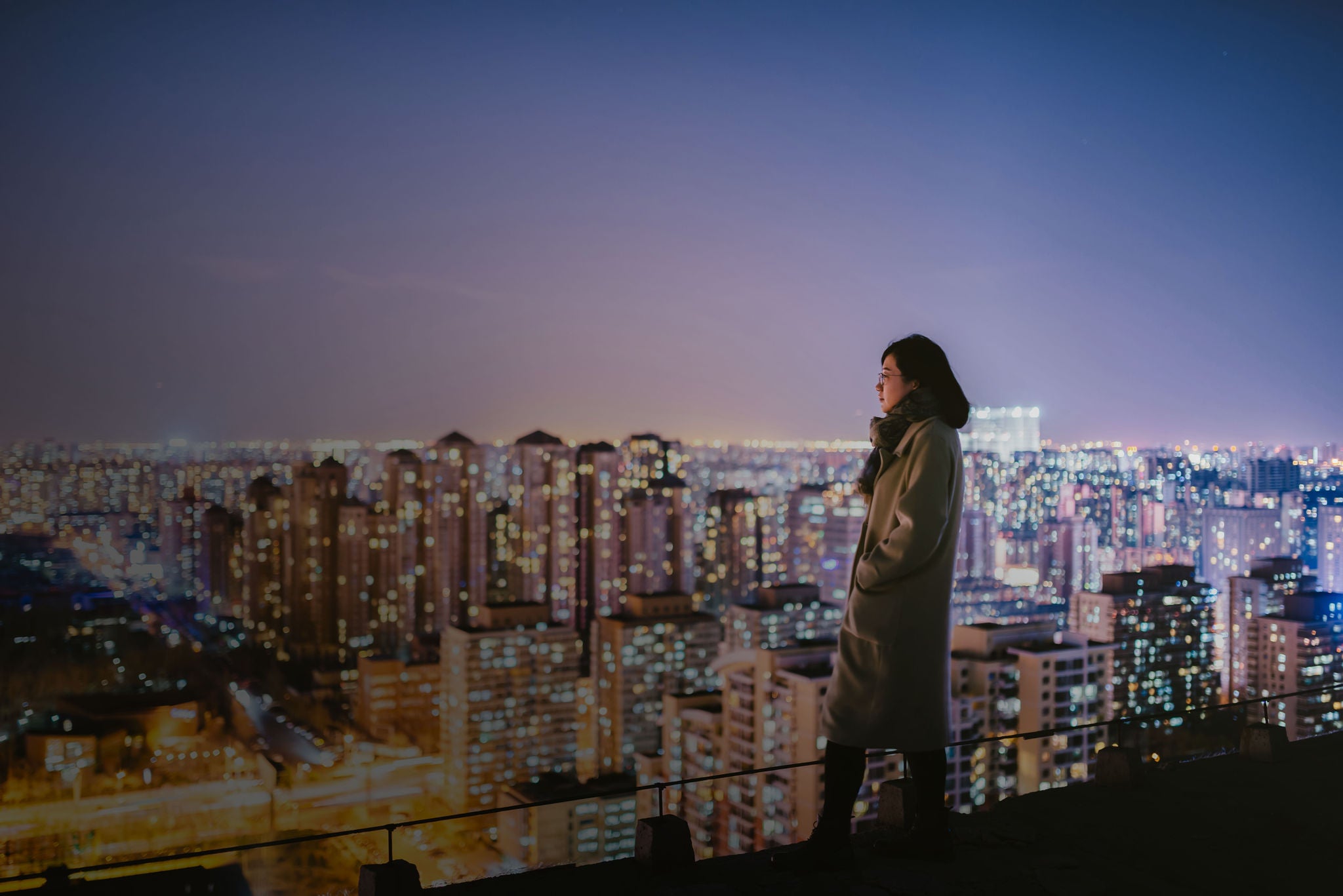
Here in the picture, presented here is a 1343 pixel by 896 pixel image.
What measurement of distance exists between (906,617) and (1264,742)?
1362mm

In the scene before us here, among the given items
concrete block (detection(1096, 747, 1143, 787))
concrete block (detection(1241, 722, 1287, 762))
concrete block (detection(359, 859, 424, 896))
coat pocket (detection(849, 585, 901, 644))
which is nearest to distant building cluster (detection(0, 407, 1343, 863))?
concrete block (detection(1241, 722, 1287, 762))

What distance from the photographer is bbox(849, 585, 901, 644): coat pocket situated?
124 cm

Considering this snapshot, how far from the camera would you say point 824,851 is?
1.28 meters

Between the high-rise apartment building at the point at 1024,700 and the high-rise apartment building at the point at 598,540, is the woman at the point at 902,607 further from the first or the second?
the high-rise apartment building at the point at 598,540

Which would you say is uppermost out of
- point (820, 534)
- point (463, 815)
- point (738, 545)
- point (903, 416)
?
point (903, 416)

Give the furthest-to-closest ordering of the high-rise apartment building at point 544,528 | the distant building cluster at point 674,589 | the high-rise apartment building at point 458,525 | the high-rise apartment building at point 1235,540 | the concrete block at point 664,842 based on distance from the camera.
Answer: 1. the high-rise apartment building at point 544,528
2. the high-rise apartment building at point 458,525
3. the high-rise apartment building at point 1235,540
4. the distant building cluster at point 674,589
5. the concrete block at point 664,842

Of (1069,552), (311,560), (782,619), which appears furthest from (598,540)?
(1069,552)

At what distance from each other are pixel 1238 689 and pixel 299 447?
60.1ft

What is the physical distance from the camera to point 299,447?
19.7 meters

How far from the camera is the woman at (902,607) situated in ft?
4.02

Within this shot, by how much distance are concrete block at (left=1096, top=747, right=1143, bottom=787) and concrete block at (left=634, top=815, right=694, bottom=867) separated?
935 millimetres

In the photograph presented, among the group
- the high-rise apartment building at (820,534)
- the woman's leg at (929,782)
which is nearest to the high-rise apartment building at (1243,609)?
the high-rise apartment building at (820,534)

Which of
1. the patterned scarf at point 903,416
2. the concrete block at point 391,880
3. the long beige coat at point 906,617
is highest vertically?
the patterned scarf at point 903,416

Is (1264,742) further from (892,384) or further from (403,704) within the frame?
(403,704)
